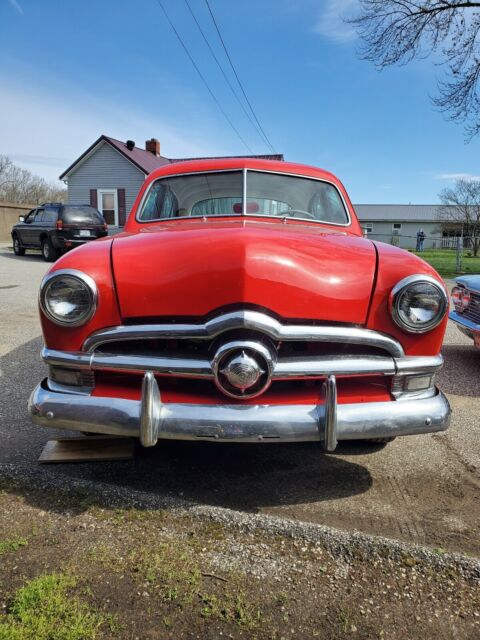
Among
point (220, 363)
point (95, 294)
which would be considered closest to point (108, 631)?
point (220, 363)

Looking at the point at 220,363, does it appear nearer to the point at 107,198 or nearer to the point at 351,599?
the point at 351,599

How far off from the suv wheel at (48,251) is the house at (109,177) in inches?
278

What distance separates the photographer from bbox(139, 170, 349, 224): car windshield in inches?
130

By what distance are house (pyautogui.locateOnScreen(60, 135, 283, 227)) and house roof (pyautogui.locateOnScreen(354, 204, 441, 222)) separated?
30626mm

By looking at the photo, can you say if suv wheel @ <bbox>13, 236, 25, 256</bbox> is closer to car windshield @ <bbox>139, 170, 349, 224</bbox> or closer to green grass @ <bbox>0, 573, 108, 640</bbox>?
car windshield @ <bbox>139, 170, 349, 224</bbox>

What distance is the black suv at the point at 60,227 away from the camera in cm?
1313

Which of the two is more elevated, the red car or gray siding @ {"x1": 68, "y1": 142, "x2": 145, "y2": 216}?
gray siding @ {"x1": 68, "y1": 142, "x2": 145, "y2": 216}

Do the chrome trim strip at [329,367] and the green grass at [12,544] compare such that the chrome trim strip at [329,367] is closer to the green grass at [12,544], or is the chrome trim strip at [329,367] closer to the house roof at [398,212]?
the green grass at [12,544]

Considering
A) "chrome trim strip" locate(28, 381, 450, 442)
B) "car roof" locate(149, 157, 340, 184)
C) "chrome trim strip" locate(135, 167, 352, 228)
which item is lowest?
"chrome trim strip" locate(28, 381, 450, 442)

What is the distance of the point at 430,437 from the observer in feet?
9.80

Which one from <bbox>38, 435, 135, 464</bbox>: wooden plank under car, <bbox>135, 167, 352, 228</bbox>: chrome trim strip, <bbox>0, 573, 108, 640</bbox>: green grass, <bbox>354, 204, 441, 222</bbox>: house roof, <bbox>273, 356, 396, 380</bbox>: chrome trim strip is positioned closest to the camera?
<bbox>0, 573, 108, 640</bbox>: green grass

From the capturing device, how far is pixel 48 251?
538 inches

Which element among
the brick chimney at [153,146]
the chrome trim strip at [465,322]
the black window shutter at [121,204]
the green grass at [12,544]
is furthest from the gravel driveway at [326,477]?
the brick chimney at [153,146]

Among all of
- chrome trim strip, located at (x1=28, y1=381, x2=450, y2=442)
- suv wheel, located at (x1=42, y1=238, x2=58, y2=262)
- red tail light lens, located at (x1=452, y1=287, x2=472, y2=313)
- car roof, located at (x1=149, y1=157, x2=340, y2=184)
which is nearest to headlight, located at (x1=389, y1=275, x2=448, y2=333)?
chrome trim strip, located at (x1=28, y1=381, x2=450, y2=442)
